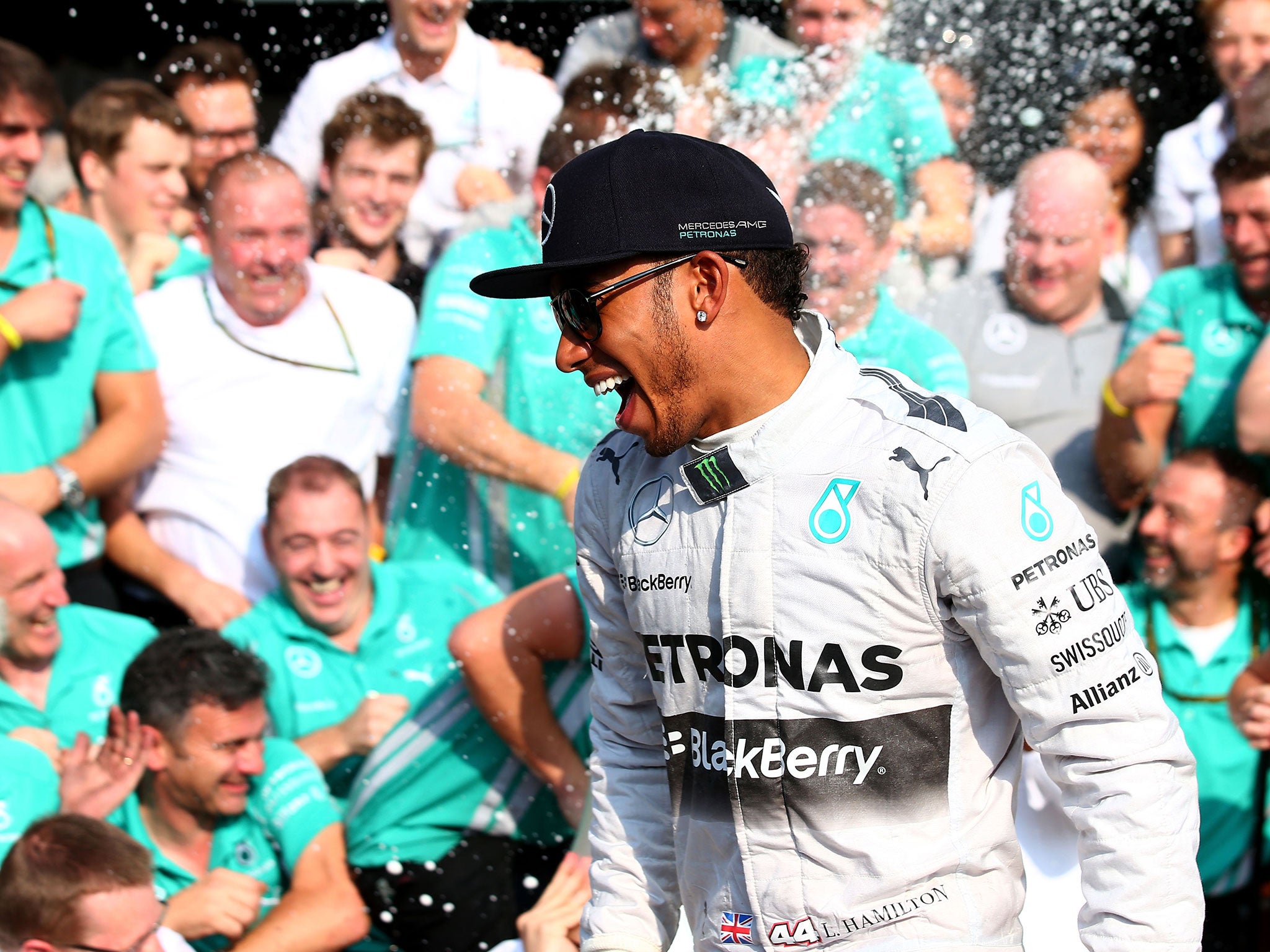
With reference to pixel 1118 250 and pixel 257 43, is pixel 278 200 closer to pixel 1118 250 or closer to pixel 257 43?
pixel 257 43

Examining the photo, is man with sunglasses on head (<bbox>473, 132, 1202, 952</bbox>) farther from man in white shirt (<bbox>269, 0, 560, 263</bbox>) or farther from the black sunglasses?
man in white shirt (<bbox>269, 0, 560, 263</bbox>)

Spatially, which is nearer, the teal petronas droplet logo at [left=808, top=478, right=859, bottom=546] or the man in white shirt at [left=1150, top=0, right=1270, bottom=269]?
the teal petronas droplet logo at [left=808, top=478, right=859, bottom=546]

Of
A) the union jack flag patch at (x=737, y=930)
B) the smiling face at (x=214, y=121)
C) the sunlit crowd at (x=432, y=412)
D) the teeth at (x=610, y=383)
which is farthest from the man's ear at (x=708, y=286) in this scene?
the smiling face at (x=214, y=121)

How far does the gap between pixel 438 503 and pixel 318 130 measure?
1.21m

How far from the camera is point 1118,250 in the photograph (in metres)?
3.54

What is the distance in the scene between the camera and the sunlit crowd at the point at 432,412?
2748 mm

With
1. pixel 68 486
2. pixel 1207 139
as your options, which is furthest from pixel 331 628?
pixel 1207 139

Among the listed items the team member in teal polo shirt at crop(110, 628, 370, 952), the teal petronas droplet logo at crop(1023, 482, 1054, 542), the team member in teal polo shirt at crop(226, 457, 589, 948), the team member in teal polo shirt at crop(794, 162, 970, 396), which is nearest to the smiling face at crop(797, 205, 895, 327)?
the team member in teal polo shirt at crop(794, 162, 970, 396)

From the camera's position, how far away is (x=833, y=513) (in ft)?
4.15

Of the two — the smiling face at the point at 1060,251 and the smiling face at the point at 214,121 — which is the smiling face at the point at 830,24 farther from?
the smiling face at the point at 214,121

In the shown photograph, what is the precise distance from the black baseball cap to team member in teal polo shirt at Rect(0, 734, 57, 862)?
1.98 meters

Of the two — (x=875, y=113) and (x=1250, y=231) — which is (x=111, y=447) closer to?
(x=875, y=113)

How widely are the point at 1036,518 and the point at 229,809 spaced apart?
2.15m

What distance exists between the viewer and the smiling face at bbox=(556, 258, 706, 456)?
1.26 m
